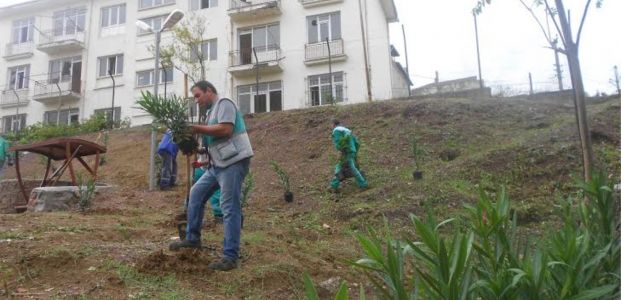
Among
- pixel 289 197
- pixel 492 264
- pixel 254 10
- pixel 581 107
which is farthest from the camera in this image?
pixel 254 10

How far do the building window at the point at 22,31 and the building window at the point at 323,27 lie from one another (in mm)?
17245

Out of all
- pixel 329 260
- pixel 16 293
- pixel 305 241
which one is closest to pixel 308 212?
pixel 305 241

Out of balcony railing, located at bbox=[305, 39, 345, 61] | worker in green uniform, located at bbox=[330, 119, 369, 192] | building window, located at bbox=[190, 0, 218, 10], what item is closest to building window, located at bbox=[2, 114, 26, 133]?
building window, located at bbox=[190, 0, 218, 10]

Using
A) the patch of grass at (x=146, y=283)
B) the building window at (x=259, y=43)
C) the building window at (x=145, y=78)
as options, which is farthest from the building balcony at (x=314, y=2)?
the patch of grass at (x=146, y=283)

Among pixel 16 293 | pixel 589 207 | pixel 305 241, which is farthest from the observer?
pixel 305 241

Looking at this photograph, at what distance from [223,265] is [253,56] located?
20.2 meters

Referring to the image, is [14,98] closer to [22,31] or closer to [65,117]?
[65,117]

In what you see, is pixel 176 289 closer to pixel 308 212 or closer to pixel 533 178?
pixel 308 212

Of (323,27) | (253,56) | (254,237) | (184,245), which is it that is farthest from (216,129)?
(253,56)

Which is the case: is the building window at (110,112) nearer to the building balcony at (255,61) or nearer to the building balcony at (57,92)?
the building balcony at (57,92)

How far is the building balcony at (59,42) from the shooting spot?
25727 mm

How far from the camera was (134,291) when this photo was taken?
332cm

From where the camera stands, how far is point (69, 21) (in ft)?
88.8

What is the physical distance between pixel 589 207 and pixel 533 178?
721 centimetres
